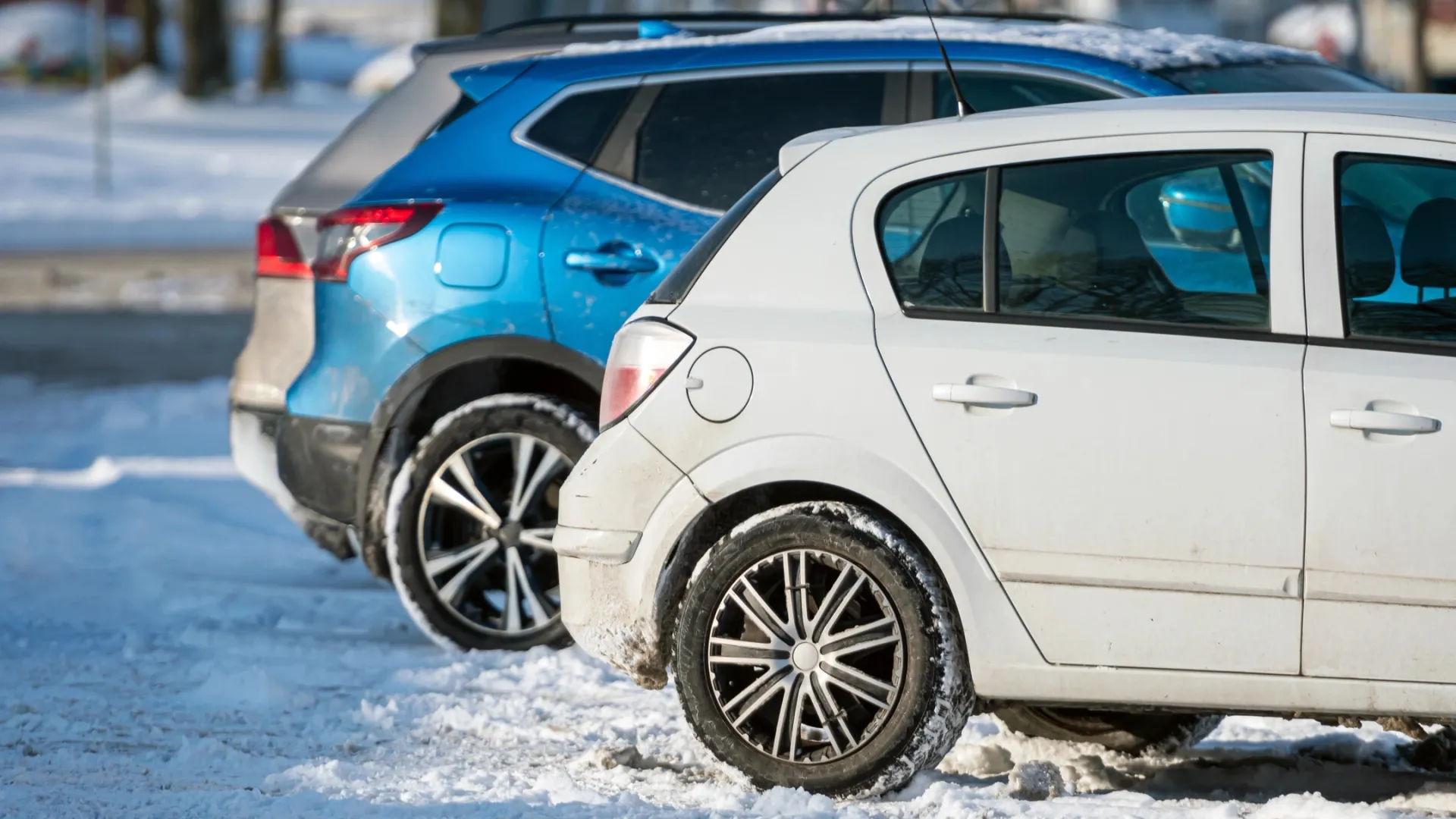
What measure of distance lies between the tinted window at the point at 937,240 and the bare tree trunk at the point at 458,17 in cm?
2049

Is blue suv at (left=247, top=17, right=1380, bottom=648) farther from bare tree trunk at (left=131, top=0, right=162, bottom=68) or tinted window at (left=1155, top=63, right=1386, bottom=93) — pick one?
bare tree trunk at (left=131, top=0, right=162, bottom=68)

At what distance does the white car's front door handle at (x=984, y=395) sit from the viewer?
Answer: 14.7 ft

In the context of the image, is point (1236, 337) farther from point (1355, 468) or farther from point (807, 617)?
point (807, 617)

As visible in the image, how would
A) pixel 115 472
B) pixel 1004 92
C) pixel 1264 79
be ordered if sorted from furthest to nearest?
pixel 115 472 < pixel 1264 79 < pixel 1004 92

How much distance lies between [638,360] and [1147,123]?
131 centimetres

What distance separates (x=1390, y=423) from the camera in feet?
13.8

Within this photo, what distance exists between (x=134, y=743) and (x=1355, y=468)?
318 cm

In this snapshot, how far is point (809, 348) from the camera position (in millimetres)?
4688

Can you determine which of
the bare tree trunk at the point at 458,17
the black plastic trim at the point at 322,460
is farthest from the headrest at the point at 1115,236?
the bare tree trunk at the point at 458,17

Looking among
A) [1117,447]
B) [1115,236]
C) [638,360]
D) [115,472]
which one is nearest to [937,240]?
[1115,236]

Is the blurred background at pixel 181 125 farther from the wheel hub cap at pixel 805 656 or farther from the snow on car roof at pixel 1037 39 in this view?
the wheel hub cap at pixel 805 656

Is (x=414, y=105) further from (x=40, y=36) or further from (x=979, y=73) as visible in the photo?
(x=40, y=36)

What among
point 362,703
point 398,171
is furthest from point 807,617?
point 398,171

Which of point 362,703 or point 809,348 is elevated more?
point 809,348
